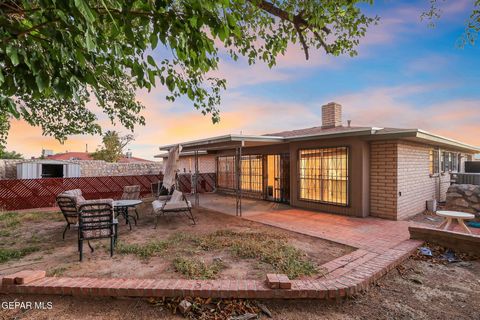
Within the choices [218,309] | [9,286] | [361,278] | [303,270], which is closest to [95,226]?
[9,286]

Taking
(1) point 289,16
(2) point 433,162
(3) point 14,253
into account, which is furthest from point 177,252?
(2) point 433,162

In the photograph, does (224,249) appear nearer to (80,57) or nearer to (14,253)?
(80,57)

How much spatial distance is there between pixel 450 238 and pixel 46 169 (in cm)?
1715

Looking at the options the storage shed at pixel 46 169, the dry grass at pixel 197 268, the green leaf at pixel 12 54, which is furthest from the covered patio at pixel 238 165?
the storage shed at pixel 46 169

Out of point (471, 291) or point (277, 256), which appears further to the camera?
point (277, 256)

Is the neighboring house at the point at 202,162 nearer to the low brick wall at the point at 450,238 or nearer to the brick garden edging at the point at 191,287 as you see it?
the low brick wall at the point at 450,238

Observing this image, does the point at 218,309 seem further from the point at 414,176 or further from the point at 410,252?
the point at 414,176

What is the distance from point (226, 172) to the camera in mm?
13055

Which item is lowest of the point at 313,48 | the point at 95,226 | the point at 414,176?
the point at 95,226

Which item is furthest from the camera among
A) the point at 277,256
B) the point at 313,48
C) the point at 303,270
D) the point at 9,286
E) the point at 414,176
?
the point at 414,176

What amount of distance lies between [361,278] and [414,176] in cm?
598

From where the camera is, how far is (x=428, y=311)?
2.62m

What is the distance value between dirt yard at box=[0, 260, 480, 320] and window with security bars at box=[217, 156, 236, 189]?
9.60 meters

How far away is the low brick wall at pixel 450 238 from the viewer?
4094 mm
